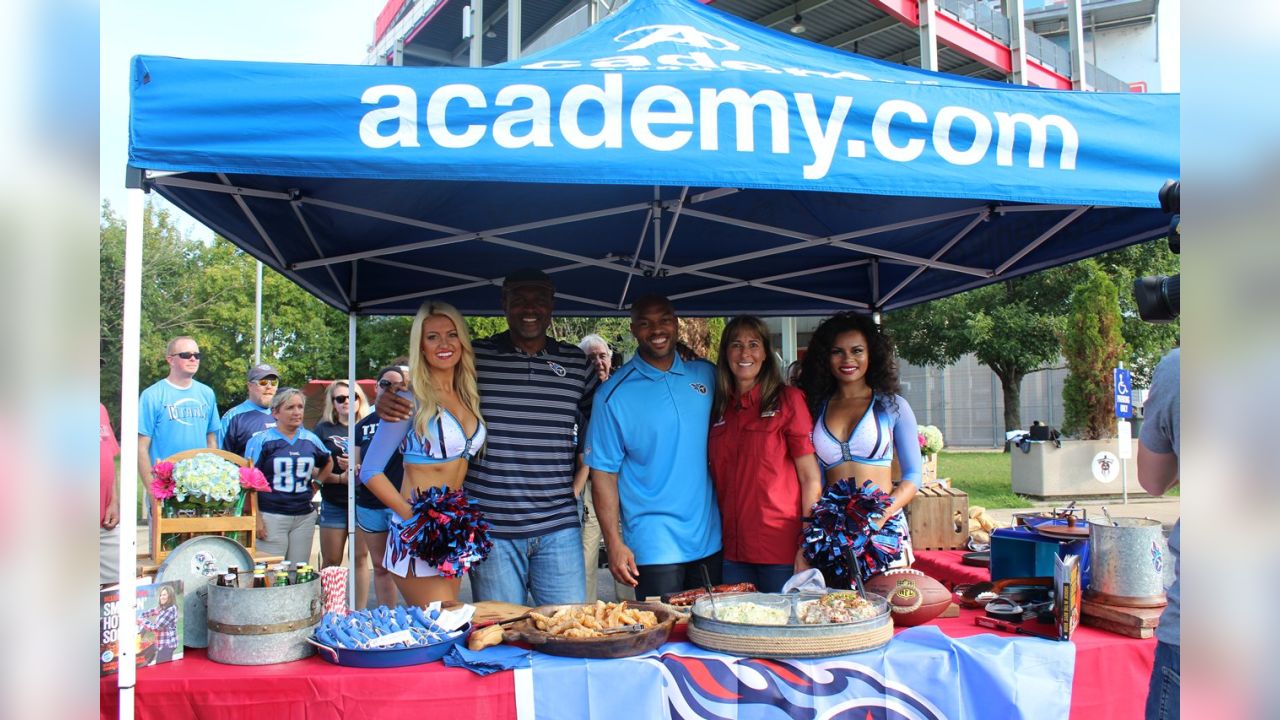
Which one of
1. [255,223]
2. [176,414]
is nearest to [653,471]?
[255,223]

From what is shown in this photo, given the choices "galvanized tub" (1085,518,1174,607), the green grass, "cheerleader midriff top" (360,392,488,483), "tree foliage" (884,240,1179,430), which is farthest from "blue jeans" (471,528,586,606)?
"tree foliage" (884,240,1179,430)

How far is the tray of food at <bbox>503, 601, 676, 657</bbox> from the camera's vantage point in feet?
7.85

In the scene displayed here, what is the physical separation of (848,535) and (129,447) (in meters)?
2.12

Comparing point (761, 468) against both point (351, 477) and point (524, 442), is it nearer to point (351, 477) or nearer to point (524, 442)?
point (524, 442)

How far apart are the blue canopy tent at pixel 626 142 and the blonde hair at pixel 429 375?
550mm

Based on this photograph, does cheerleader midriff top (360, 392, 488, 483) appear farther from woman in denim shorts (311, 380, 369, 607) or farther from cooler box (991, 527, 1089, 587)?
woman in denim shorts (311, 380, 369, 607)

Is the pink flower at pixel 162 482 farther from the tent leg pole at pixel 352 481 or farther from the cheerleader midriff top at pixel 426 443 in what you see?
the tent leg pole at pixel 352 481

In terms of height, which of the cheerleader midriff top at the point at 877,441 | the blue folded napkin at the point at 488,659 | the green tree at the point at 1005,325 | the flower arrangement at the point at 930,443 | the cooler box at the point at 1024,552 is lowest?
the blue folded napkin at the point at 488,659

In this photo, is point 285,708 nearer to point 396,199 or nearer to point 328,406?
point 396,199

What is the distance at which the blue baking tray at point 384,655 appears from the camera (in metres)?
2.39

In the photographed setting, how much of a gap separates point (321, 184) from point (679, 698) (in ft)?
7.93

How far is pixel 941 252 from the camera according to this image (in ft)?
14.9

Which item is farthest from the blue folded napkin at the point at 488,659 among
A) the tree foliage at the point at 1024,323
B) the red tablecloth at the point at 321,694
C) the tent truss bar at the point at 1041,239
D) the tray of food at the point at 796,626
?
the tree foliage at the point at 1024,323
